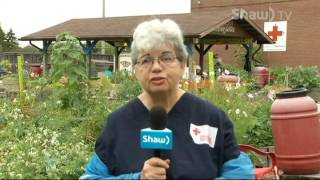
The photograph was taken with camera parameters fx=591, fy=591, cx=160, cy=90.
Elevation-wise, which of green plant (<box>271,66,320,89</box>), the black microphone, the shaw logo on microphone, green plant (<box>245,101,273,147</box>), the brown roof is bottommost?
green plant (<box>271,66,320,89</box>)

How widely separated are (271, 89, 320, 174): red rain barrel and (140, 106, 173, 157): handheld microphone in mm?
3178

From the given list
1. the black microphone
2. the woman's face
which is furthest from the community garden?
the black microphone

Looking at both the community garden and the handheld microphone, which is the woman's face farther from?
the community garden

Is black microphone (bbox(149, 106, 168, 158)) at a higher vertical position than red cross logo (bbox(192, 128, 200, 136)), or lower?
higher

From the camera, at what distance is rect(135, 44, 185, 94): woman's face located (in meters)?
2.69

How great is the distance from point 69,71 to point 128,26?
14.5 meters

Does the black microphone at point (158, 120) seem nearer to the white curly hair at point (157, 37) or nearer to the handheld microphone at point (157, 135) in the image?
the handheld microphone at point (157, 135)

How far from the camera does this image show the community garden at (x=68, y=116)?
191 inches

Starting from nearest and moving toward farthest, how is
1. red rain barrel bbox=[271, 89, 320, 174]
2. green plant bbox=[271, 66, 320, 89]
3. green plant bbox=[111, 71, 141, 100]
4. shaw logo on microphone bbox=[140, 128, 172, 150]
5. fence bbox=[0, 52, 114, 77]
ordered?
shaw logo on microphone bbox=[140, 128, 172, 150], red rain barrel bbox=[271, 89, 320, 174], green plant bbox=[111, 71, 141, 100], green plant bbox=[271, 66, 320, 89], fence bbox=[0, 52, 114, 77]

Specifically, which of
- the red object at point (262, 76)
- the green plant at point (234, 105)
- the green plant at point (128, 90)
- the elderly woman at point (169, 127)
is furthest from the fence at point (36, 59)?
the elderly woman at point (169, 127)

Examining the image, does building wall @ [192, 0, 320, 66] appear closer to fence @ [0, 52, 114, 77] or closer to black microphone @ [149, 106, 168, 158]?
fence @ [0, 52, 114, 77]

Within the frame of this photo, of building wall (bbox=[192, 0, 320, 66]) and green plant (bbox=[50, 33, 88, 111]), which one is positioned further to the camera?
building wall (bbox=[192, 0, 320, 66])

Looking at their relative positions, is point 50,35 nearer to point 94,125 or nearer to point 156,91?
point 94,125

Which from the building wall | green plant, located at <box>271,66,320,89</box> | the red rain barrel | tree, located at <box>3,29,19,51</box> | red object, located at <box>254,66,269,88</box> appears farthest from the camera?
Result: tree, located at <box>3,29,19,51</box>
